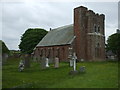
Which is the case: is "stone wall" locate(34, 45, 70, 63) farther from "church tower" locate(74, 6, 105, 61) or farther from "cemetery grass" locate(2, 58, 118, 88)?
"cemetery grass" locate(2, 58, 118, 88)

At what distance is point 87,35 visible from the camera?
37.6 metres

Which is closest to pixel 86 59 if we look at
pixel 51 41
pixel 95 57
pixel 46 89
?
pixel 95 57

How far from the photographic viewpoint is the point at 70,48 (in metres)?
36.8

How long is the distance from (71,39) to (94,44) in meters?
4.70

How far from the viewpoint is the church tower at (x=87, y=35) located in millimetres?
37250

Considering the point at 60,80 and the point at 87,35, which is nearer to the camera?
the point at 60,80

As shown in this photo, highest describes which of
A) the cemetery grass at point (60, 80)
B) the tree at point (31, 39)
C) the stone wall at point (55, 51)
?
the tree at point (31, 39)

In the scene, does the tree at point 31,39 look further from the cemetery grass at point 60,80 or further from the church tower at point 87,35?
the cemetery grass at point 60,80

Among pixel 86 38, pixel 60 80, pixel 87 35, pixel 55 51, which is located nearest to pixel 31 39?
pixel 55 51

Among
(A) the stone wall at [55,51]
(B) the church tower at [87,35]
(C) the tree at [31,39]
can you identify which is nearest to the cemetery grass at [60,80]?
(A) the stone wall at [55,51]

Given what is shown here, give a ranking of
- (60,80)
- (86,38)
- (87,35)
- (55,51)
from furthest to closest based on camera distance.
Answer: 1. (55,51)
2. (86,38)
3. (87,35)
4. (60,80)

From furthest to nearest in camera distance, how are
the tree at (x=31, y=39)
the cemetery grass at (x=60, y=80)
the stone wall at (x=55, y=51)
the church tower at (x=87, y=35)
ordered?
the tree at (x=31, y=39) < the stone wall at (x=55, y=51) < the church tower at (x=87, y=35) < the cemetery grass at (x=60, y=80)

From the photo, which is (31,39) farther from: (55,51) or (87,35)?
(87,35)

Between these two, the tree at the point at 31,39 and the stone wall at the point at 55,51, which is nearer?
the stone wall at the point at 55,51
